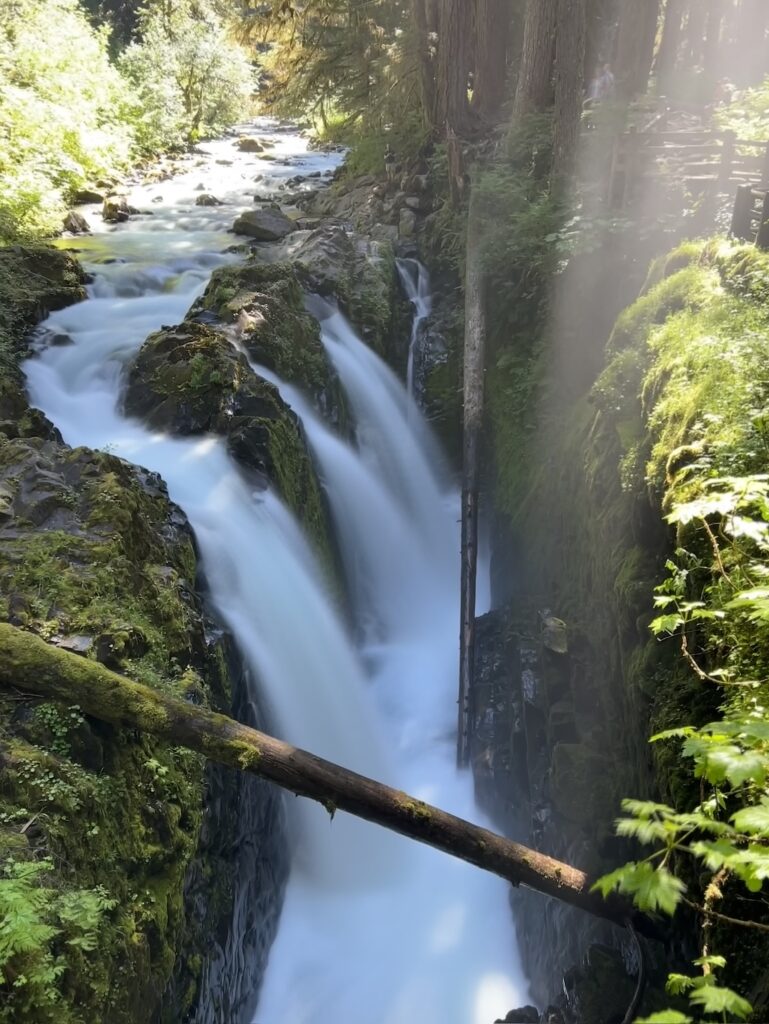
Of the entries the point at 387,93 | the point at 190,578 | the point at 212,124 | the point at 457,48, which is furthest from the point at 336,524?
the point at 212,124

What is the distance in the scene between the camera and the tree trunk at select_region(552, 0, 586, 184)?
10414 mm

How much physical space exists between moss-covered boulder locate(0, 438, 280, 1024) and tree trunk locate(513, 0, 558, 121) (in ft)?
34.1

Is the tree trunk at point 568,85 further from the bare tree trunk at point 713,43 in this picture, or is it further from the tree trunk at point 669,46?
the bare tree trunk at point 713,43

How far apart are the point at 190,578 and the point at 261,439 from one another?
7.17ft

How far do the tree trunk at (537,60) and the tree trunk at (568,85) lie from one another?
141 centimetres

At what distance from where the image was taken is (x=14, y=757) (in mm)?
3396

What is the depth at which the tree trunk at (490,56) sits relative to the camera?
14.9m

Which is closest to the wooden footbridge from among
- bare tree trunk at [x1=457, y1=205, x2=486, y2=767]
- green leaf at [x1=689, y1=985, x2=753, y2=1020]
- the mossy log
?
bare tree trunk at [x1=457, y1=205, x2=486, y2=767]

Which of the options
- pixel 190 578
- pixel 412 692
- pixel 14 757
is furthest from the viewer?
pixel 412 692

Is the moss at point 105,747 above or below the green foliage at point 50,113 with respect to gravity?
below

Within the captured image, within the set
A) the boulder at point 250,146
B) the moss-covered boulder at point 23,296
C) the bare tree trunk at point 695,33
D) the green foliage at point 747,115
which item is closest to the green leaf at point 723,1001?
the moss-covered boulder at point 23,296

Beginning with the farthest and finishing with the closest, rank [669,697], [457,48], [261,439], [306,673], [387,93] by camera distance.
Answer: [387,93], [457,48], [261,439], [306,673], [669,697]

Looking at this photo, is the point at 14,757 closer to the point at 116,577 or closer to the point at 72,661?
the point at 72,661

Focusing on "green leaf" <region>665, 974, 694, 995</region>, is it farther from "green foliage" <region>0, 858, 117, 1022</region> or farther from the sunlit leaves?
"green foliage" <region>0, 858, 117, 1022</region>
